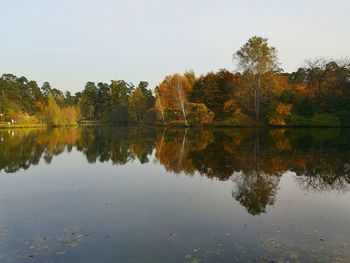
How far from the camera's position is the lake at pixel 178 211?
7.13 m

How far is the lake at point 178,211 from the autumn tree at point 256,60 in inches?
1408

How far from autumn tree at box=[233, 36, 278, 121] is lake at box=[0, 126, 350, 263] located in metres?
35.8

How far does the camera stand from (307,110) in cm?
5519

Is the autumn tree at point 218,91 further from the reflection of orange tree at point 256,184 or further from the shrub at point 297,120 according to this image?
the reflection of orange tree at point 256,184

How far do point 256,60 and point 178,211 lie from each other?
47.3m

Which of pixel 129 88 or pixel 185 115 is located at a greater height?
pixel 129 88

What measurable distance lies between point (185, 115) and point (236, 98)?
434 inches

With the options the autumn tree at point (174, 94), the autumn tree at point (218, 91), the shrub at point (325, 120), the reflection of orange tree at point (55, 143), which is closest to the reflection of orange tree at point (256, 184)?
the reflection of orange tree at point (55, 143)

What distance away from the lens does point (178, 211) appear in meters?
10.2

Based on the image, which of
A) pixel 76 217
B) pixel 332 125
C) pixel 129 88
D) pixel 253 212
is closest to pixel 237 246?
pixel 253 212

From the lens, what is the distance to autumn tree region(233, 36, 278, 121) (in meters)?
53.1

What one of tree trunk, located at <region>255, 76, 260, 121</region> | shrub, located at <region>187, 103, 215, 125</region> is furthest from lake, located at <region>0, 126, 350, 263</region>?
shrub, located at <region>187, 103, 215, 125</region>

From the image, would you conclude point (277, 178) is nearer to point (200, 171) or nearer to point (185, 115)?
point (200, 171)

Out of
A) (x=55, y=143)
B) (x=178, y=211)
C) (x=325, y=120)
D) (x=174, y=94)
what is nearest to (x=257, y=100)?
(x=325, y=120)
